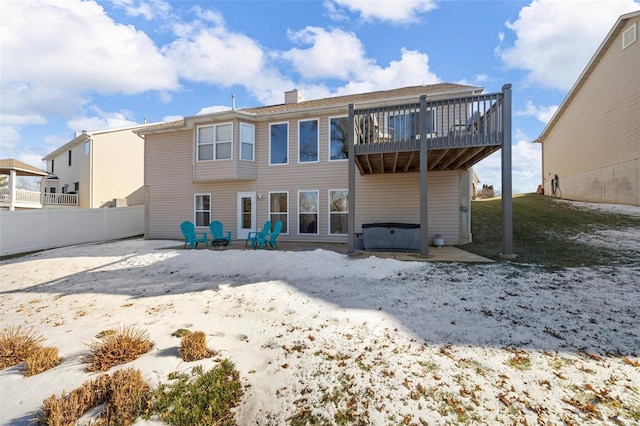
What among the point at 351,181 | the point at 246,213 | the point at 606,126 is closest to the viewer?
the point at 351,181

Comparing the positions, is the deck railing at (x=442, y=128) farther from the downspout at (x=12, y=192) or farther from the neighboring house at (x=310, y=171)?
the downspout at (x=12, y=192)

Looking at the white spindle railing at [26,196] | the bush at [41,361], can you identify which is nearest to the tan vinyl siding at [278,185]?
the bush at [41,361]

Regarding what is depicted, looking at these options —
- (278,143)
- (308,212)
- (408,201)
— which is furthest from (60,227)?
(408,201)

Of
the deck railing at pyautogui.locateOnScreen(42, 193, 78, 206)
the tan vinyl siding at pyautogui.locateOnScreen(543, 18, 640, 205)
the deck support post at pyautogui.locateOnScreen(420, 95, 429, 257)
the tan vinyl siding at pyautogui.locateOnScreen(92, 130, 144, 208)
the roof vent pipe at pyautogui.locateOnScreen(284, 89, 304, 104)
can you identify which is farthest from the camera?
the deck railing at pyautogui.locateOnScreen(42, 193, 78, 206)

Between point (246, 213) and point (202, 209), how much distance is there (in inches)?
87.0

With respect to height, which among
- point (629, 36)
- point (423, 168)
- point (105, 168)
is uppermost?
point (629, 36)

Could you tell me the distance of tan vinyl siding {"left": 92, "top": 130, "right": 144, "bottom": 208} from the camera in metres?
19.0

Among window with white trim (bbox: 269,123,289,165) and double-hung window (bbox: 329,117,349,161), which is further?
window with white trim (bbox: 269,123,289,165)

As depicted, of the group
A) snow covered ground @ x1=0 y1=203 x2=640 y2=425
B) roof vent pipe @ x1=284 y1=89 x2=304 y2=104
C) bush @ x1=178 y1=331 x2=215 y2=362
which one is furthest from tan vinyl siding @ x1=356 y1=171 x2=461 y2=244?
bush @ x1=178 y1=331 x2=215 y2=362

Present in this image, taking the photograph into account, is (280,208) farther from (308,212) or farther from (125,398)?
(125,398)

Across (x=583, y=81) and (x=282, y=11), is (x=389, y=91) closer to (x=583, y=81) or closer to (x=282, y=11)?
(x=282, y=11)

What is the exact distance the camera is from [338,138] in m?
11.1

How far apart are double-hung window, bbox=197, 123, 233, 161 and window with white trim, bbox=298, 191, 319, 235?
3.58m

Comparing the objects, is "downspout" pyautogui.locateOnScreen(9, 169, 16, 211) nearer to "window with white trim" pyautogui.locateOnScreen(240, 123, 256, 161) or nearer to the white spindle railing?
the white spindle railing
